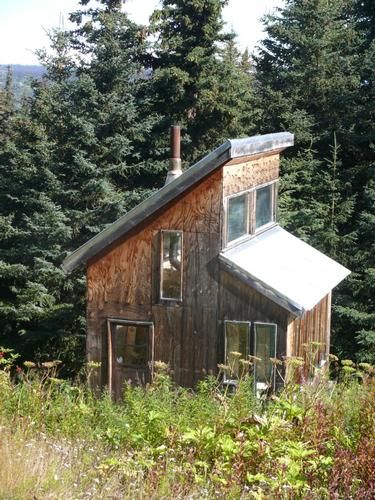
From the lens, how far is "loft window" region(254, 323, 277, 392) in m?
12.5

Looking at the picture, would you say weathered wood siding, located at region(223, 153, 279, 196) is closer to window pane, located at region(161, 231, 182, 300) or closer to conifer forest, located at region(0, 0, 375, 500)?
window pane, located at region(161, 231, 182, 300)

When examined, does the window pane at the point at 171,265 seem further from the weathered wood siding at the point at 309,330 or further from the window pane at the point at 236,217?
the weathered wood siding at the point at 309,330

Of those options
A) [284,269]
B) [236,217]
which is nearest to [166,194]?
[236,217]

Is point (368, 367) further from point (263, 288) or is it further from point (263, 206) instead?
point (263, 206)

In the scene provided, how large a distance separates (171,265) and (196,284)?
25.8 inches

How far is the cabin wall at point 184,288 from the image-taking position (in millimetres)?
12914

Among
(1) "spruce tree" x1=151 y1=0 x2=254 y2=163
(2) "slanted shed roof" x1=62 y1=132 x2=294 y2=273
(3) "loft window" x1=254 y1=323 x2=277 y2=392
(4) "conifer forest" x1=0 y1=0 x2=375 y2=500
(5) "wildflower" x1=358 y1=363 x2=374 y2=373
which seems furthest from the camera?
(1) "spruce tree" x1=151 y1=0 x2=254 y2=163

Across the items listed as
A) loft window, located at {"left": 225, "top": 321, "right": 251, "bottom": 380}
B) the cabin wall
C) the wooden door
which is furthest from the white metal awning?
the wooden door

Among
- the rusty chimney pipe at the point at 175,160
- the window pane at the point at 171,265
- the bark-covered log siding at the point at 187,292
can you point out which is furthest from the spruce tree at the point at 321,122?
the window pane at the point at 171,265

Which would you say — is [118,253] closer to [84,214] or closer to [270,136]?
[270,136]

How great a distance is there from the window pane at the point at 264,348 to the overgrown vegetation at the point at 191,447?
6.19m

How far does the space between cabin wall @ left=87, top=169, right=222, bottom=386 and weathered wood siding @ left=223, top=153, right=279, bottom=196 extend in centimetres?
30

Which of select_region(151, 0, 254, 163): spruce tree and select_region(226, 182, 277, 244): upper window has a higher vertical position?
select_region(151, 0, 254, 163): spruce tree

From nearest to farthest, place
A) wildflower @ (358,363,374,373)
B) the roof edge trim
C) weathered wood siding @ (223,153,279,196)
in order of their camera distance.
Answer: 1. wildflower @ (358,363,374,373)
2. the roof edge trim
3. weathered wood siding @ (223,153,279,196)
